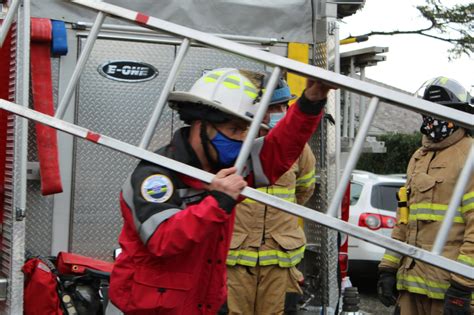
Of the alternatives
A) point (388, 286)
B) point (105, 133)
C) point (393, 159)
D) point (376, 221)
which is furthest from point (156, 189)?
point (393, 159)

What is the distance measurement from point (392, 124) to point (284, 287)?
3314 centimetres

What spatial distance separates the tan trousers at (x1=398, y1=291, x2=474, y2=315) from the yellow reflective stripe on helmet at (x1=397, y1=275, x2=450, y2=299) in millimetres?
52

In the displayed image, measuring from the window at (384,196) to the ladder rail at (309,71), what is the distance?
25.2ft

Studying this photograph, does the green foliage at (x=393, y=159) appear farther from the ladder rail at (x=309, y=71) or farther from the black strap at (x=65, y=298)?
the ladder rail at (x=309, y=71)

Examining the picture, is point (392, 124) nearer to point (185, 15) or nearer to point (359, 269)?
point (359, 269)

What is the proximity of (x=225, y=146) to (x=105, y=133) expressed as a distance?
6.59 ft

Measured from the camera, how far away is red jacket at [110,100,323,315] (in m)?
2.93

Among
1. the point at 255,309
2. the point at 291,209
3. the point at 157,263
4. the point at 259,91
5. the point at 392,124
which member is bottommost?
the point at 255,309

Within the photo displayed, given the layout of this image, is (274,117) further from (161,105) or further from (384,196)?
(384,196)

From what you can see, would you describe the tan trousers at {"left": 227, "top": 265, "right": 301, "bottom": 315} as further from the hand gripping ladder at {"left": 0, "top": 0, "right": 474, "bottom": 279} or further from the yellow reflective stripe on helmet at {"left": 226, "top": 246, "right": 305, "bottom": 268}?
the hand gripping ladder at {"left": 0, "top": 0, "right": 474, "bottom": 279}

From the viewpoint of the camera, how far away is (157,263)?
3189mm

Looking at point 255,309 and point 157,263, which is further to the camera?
point 255,309

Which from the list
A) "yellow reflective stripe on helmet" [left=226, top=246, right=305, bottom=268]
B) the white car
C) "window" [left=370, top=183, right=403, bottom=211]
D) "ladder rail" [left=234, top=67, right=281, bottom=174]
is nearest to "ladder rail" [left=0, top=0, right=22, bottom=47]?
"ladder rail" [left=234, top=67, right=281, bottom=174]

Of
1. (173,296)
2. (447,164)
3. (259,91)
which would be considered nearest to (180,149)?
(259,91)
